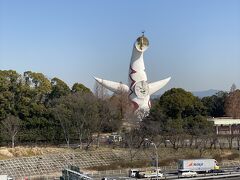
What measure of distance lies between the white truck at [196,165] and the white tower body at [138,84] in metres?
22.5

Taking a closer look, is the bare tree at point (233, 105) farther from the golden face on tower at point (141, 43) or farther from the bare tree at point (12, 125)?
the bare tree at point (12, 125)

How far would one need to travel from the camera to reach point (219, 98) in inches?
2603

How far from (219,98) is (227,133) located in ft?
54.3

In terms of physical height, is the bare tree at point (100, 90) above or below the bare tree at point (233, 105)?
above

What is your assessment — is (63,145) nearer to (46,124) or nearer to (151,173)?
(46,124)

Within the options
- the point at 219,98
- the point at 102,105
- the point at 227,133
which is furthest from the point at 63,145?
the point at 219,98

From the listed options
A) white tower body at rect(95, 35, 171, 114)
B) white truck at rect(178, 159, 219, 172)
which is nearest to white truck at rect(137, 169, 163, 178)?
white truck at rect(178, 159, 219, 172)

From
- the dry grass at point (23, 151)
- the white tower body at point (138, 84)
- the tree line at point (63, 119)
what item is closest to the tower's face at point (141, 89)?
the white tower body at point (138, 84)

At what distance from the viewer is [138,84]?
195 feet

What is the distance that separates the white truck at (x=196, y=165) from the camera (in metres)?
34.4

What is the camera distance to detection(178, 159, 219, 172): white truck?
34.4m

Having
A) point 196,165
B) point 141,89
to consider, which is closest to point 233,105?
point 141,89

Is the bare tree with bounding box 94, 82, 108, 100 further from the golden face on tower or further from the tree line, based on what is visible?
the tree line

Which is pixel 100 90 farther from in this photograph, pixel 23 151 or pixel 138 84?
pixel 23 151
